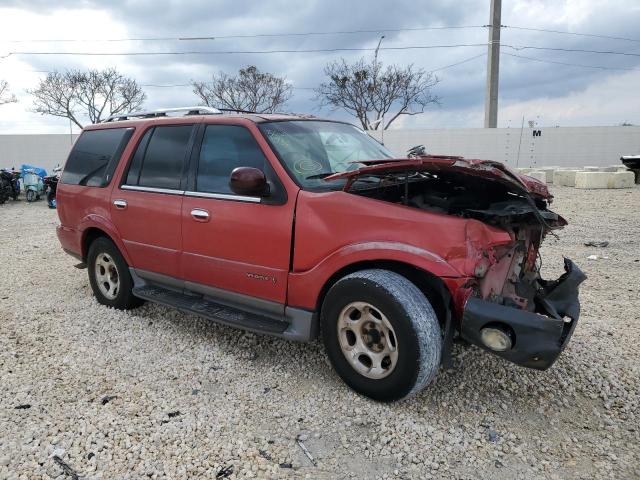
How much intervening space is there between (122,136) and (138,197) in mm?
776

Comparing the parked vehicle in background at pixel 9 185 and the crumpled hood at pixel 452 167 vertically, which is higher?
the crumpled hood at pixel 452 167

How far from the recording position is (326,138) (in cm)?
404

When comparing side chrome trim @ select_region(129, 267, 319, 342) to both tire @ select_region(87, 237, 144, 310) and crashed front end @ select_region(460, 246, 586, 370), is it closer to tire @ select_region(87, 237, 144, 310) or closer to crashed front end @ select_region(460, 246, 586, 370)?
tire @ select_region(87, 237, 144, 310)

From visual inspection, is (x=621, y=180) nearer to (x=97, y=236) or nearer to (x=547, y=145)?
(x=547, y=145)

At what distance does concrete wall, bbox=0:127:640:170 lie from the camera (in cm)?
2558

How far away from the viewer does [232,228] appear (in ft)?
11.8

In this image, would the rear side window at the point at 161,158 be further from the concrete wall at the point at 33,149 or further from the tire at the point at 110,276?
the concrete wall at the point at 33,149

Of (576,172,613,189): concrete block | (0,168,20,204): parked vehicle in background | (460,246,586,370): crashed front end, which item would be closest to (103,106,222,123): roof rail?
(460,246,586,370): crashed front end

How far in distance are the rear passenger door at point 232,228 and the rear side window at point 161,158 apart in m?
0.20

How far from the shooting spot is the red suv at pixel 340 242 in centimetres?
280

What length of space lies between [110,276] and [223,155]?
199 cm

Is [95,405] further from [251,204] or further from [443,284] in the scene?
[443,284]

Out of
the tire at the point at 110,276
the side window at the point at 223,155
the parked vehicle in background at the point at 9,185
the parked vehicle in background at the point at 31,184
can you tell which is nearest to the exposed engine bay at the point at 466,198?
the side window at the point at 223,155

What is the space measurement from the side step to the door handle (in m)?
0.67
